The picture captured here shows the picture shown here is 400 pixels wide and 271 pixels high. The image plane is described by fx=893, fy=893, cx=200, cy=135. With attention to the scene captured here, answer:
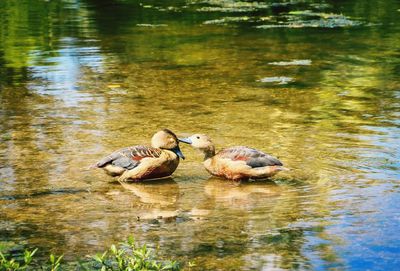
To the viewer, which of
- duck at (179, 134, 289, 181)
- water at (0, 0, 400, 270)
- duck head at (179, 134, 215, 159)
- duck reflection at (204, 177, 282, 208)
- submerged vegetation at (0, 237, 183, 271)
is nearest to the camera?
→ submerged vegetation at (0, 237, 183, 271)

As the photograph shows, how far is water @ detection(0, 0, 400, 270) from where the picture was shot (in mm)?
7480

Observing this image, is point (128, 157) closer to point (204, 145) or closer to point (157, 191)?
point (157, 191)

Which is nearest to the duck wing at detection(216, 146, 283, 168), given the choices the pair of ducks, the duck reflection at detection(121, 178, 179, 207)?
the pair of ducks

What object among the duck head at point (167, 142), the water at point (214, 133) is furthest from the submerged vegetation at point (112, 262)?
the duck head at point (167, 142)

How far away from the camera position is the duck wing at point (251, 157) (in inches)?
372

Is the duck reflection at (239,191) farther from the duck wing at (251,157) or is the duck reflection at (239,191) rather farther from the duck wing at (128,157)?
the duck wing at (128,157)

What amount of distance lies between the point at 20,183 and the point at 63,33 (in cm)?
1417

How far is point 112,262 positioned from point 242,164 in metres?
3.03

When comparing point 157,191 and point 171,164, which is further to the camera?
point 171,164

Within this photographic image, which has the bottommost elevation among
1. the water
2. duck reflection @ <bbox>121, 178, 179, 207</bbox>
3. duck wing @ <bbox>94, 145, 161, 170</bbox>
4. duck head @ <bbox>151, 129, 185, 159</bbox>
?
duck reflection @ <bbox>121, 178, 179, 207</bbox>

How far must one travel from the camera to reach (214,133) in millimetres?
11547

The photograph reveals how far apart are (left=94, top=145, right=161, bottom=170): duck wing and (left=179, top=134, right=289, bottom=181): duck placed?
0.65 m

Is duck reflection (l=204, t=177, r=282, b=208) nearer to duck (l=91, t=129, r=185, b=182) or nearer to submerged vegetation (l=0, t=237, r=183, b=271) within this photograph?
duck (l=91, t=129, r=185, b=182)

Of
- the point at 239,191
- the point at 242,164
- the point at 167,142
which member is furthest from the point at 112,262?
the point at 167,142
